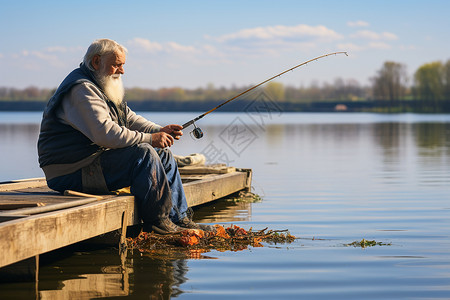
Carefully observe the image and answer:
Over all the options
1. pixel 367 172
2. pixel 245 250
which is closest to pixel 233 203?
pixel 245 250

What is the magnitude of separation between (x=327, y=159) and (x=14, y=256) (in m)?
14.7

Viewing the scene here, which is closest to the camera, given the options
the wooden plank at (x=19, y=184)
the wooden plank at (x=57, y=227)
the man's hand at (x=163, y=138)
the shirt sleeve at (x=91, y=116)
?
the wooden plank at (x=57, y=227)

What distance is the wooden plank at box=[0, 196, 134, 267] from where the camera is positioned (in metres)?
4.01

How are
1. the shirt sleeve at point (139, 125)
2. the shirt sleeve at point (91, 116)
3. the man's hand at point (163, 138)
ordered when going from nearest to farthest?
the shirt sleeve at point (91, 116), the man's hand at point (163, 138), the shirt sleeve at point (139, 125)

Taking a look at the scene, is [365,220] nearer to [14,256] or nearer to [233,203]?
[233,203]

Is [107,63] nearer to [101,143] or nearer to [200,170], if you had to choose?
[101,143]

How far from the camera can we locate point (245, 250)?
570 cm

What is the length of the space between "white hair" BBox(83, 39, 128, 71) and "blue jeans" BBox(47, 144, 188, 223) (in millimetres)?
700

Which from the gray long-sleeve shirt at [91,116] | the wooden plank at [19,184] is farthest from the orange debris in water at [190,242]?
the wooden plank at [19,184]

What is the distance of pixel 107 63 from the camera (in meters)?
5.36

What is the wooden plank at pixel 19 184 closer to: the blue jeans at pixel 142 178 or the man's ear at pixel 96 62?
the blue jeans at pixel 142 178

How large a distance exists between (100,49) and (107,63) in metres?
0.12

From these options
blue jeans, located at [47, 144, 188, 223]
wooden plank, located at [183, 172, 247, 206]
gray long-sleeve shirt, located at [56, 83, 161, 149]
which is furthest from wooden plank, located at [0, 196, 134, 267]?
wooden plank, located at [183, 172, 247, 206]

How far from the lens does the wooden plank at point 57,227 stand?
4.01m
